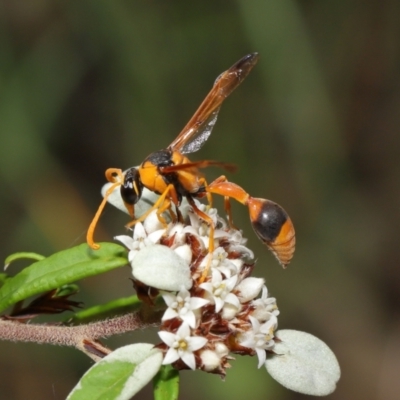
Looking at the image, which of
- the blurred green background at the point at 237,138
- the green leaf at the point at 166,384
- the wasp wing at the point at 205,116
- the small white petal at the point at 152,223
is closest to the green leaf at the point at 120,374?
the green leaf at the point at 166,384

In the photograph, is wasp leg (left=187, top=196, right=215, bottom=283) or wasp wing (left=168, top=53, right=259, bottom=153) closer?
wasp leg (left=187, top=196, right=215, bottom=283)

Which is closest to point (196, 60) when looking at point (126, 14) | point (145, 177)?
point (126, 14)

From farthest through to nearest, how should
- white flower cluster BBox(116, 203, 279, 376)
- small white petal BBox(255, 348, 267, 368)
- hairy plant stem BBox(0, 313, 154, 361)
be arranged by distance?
hairy plant stem BBox(0, 313, 154, 361)
small white petal BBox(255, 348, 267, 368)
white flower cluster BBox(116, 203, 279, 376)

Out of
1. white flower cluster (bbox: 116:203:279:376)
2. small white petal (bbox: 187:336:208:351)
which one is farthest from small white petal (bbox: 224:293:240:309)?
small white petal (bbox: 187:336:208:351)

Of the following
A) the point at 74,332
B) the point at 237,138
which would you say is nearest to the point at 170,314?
the point at 74,332

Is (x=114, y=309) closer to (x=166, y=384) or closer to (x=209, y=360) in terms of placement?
(x=166, y=384)

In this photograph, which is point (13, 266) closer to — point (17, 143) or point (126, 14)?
point (17, 143)

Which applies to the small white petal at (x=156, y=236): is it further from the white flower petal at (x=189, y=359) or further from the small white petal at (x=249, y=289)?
the white flower petal at (x=189, y=359)

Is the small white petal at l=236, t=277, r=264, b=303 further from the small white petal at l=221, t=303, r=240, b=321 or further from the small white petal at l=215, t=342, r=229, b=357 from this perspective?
the small white petal at l=215, t=342, r=229, b=357
